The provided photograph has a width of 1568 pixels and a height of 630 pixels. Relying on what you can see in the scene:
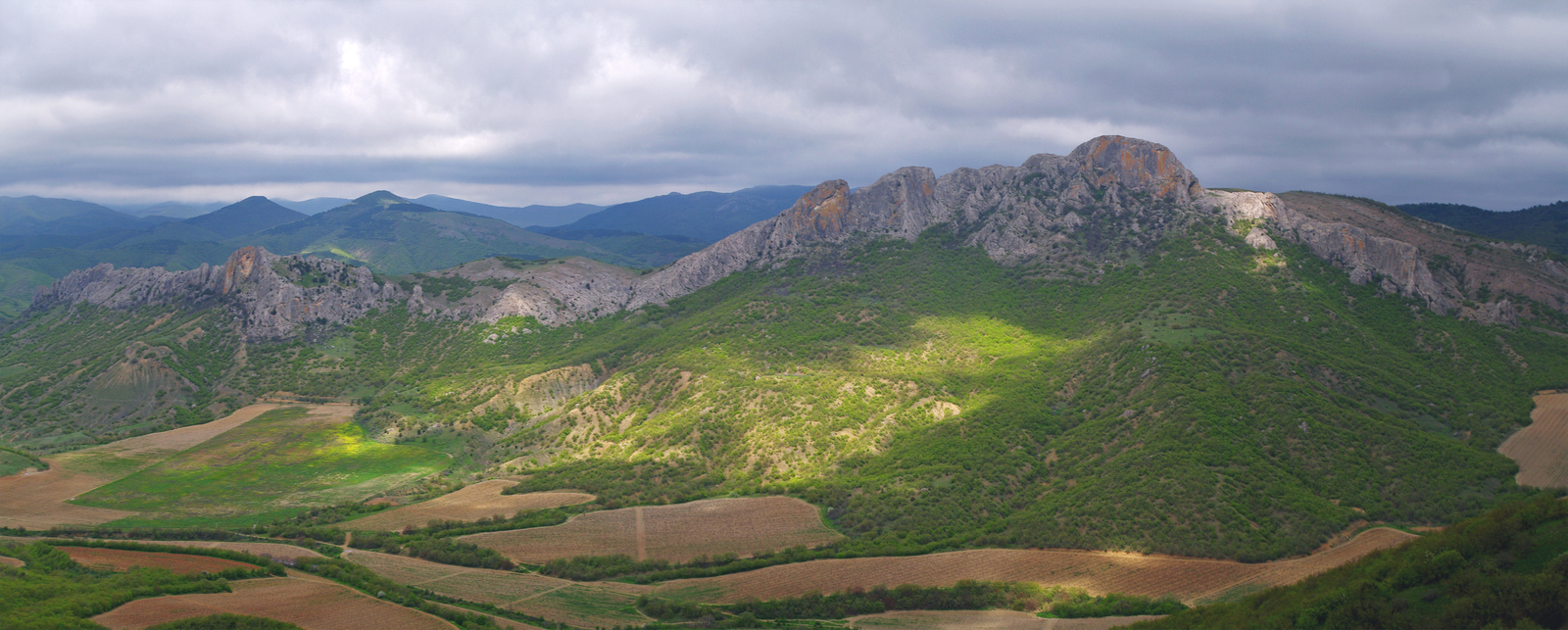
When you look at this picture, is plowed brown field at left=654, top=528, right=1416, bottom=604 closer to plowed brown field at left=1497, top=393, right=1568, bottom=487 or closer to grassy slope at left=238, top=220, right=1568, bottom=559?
grassy slope at left=238, top=220, right=1568, bottom=559

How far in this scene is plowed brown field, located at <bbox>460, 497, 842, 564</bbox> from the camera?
105m

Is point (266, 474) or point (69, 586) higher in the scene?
point (69, 586)

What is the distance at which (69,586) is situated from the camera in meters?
73.2

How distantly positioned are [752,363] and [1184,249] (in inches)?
4128

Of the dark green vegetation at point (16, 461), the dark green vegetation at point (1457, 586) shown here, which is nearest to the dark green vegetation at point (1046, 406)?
the dark green vegetation at point (1457, 586)

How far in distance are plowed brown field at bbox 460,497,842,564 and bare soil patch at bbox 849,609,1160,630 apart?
24776mm

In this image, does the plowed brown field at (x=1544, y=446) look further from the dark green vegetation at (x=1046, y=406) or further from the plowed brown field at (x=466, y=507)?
the plowed brown field at (x=466, y=507)

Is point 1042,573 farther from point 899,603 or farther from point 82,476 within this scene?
point 82,476

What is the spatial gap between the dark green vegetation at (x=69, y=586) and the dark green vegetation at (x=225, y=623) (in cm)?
605

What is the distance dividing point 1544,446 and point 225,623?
158869 millimetres

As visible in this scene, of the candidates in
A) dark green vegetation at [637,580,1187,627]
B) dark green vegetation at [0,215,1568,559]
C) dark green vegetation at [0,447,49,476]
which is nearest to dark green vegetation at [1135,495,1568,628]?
dark green vegetation at [637,580,1187,627]

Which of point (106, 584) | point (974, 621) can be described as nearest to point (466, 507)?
point (106, 584)

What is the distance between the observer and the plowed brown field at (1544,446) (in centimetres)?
9431

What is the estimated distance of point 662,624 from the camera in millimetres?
82188
